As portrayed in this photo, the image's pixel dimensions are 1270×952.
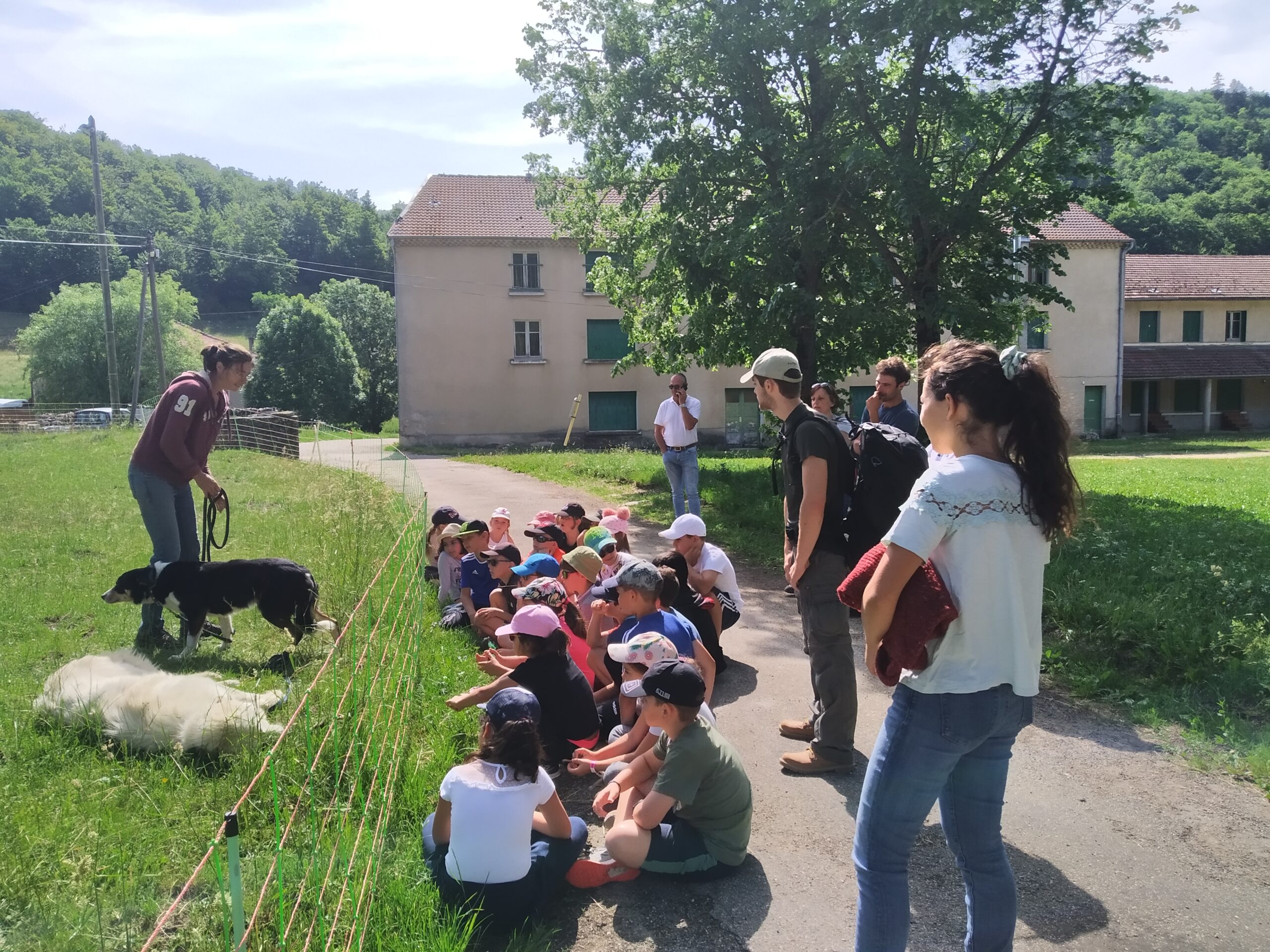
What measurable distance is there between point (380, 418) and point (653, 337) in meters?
48.3

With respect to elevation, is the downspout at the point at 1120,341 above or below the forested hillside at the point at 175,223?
below

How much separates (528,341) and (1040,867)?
1254 inches

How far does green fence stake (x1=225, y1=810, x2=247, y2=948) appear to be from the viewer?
194 centimetres

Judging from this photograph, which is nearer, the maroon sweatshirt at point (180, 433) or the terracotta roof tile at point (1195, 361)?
the maroon sweatshirt at point (180, 433)

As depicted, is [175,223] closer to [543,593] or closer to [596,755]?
[543,593]

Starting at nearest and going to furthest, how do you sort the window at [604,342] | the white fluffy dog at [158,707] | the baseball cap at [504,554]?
the white fluffy dog at [158,707] → the baseball cap at [504,554] → the window at [604,342]

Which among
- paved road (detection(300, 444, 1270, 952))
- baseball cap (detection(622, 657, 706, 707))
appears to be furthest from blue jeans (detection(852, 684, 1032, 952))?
baseball cap (detection(622, 657, 706, 707))

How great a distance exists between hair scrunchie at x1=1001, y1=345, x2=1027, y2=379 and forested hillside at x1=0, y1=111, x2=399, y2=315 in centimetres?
7611

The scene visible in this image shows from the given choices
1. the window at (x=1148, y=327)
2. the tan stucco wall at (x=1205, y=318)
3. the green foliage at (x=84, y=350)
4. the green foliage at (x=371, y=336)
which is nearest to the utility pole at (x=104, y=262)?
the green foliage at (x=84, y=350)

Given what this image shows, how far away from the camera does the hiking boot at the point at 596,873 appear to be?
356cm

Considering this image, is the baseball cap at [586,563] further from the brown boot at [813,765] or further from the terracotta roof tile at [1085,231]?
the terracotta roof tile at [1085,231]

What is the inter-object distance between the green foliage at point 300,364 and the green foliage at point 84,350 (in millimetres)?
4224

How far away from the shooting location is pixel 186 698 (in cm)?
443

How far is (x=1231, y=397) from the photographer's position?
4212 centimetres
